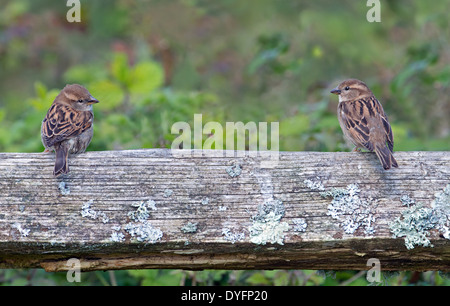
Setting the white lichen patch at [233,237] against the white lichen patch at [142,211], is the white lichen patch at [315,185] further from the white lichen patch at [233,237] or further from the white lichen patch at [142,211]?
the white lichen patch at [142,211]

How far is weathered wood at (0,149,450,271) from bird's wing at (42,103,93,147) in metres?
0.93

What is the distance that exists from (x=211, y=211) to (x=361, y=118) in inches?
73.3

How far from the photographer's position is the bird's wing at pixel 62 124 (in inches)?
142

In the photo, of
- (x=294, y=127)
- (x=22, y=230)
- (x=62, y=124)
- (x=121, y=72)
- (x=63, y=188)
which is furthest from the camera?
(x=121, y=72)

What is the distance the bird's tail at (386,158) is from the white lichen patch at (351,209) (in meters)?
0.21

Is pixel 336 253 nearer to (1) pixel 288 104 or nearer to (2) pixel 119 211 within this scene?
(2) pixel 119 211

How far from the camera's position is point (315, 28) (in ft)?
22.1

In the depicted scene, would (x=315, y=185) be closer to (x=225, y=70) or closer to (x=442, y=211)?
(x=442, y=211)

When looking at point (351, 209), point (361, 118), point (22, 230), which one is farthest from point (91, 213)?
point (361, 118)

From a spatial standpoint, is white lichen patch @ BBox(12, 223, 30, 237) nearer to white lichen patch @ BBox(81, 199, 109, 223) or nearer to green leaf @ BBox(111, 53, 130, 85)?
white lichen patch @ BBox(81, 199, 109, 223)

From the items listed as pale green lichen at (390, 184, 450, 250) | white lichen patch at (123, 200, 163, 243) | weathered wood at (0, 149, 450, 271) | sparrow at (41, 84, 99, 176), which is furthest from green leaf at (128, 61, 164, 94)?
pale green lichen at (390, 184, 450, 250)

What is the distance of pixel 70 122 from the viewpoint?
387 centimetres

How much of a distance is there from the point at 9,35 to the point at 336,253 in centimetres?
814

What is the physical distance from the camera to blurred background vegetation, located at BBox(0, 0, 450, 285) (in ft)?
15.9
